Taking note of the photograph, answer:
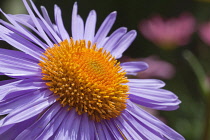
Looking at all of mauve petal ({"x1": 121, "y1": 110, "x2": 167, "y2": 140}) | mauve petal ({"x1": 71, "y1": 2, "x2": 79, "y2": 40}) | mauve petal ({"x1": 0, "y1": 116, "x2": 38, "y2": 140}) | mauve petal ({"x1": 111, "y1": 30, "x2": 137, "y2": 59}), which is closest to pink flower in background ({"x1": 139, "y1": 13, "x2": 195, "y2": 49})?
mauve petal ({"x1": 111, "y1": 30, "x2": 137, "y2": 59})

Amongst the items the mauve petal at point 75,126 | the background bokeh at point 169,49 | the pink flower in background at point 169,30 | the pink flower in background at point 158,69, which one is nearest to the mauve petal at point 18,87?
the mauve petal at point 75,126

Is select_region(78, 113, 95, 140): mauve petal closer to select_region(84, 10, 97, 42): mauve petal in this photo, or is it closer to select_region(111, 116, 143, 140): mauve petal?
select_region(111, 116, 143, 140): mauve petal

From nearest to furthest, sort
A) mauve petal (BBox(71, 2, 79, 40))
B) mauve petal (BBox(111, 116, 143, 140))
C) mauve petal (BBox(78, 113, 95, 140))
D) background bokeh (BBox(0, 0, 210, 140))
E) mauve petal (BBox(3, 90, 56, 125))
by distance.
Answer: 1. mauve petal (BBox(3, 90, 56, 125))
2. mauve petal (BBox(78, 113, 95, 140))
3. mauve petal (BBox(111, 116, 143, 140))
4. mauve petal (BBox(71, 2, 79, 40))
5. background bokeh (BBox(0, 0, 210, 140))

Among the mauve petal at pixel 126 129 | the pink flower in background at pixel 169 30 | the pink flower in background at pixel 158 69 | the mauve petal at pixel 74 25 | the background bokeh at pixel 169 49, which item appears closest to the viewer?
the mauve petal at pixel 126 129

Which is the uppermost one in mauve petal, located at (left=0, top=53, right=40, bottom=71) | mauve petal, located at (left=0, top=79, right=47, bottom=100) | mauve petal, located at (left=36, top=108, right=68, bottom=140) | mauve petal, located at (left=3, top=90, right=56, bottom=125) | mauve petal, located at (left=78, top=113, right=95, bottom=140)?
mauve petal, located at (left=0, top=53, right=40, bottom=71)

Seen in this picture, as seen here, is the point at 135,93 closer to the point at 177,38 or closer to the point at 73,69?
the point at 73,69

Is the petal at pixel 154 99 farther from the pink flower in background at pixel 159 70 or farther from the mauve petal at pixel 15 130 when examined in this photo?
the pink flower in background at pixel 159 70
